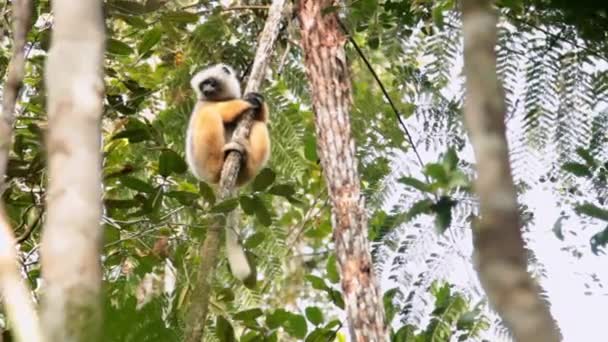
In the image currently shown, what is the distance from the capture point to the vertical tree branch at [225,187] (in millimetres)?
4555

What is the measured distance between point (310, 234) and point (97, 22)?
729cm

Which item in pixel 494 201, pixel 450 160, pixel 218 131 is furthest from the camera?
pixel 218 131

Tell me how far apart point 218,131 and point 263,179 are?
2267 millimetres

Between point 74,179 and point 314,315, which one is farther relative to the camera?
point 314,315

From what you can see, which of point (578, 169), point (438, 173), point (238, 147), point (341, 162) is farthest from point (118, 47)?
point (438, 173)

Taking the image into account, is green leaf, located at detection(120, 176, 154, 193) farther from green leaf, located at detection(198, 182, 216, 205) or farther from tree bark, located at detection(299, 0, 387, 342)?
tree bark, located at detection(299, 0, 387, 342)

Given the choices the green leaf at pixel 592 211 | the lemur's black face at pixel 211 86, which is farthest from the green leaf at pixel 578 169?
the lemur's black face at pixel 211 86

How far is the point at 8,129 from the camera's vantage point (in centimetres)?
306

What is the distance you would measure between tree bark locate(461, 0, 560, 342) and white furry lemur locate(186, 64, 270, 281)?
6.10m

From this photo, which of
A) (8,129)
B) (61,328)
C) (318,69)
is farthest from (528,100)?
(61,328)

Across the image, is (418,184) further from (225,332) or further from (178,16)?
(178,16)

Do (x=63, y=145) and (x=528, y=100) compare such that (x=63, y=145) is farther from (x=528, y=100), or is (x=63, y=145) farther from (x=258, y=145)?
(x=258, y=145)

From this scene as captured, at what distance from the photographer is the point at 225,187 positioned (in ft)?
20.6

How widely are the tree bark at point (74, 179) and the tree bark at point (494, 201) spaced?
2.55ft
